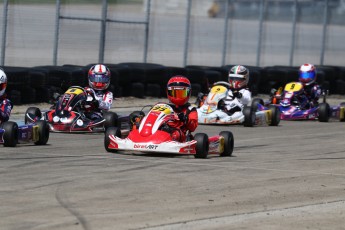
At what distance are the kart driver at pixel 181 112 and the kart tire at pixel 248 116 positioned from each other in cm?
455

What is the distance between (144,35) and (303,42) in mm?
6686

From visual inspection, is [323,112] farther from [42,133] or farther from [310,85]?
[42,133]

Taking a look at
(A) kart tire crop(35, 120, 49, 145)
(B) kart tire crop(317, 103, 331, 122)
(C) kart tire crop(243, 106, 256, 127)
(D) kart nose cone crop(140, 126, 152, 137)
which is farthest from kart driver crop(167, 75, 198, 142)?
(B) kart tire crop(317, 103, 331, 122)

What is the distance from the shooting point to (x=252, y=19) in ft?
88.2

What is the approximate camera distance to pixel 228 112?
17953 mm

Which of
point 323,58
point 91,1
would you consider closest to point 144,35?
point 91,1

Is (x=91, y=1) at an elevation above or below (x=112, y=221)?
above

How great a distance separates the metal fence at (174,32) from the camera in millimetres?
20234

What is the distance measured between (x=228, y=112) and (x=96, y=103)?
2.99 m

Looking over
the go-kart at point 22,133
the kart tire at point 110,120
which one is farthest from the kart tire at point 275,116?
the go-kart at point 22,133

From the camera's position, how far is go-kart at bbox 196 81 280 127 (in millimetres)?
17672

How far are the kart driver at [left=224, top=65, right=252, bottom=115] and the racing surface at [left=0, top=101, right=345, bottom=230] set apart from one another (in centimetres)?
426

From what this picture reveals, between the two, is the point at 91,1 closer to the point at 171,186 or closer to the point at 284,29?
the point at 284,29

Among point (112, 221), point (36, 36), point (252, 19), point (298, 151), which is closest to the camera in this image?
point (112, 221)
